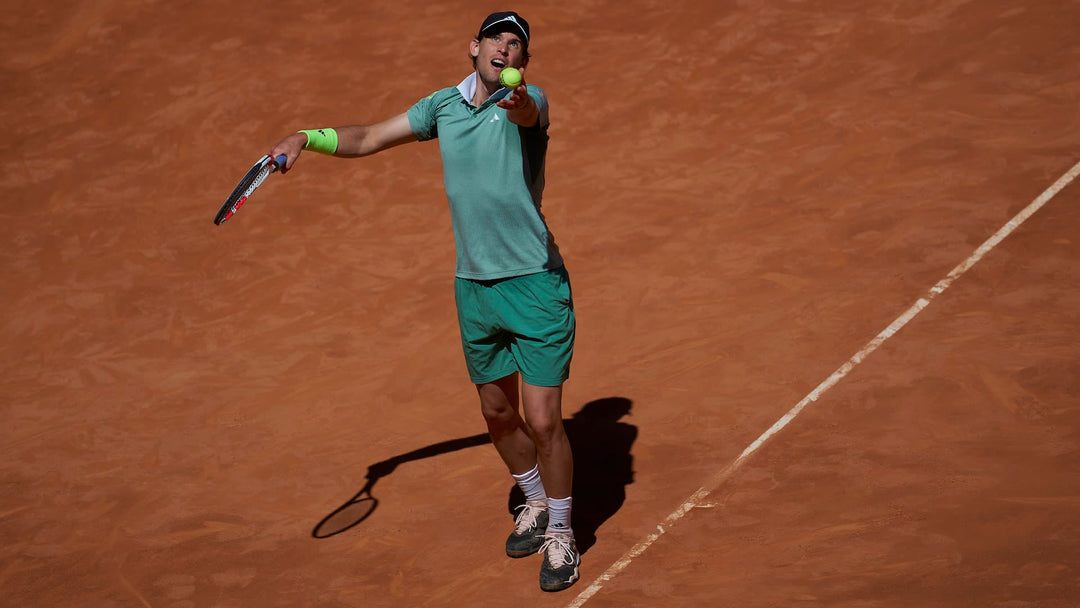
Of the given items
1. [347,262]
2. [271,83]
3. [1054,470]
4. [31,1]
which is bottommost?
[1054,470]

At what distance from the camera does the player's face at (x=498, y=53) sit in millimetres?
4676

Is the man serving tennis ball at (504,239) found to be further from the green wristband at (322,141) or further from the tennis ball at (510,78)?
the tennis ball at (510,78)

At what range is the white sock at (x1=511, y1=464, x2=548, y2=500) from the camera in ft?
17.8

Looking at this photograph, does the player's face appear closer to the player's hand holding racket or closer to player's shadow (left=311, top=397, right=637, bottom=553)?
the player's hand holding racket

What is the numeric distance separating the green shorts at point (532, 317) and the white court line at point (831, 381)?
3.11 feet

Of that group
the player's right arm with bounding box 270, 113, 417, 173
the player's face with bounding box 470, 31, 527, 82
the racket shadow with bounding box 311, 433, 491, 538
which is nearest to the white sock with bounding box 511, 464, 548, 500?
the racket shadow with bounding box 311, 433, 491, 538

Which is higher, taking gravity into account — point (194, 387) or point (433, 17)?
point (433, 17)

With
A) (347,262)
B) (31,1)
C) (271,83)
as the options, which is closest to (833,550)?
(347,262)

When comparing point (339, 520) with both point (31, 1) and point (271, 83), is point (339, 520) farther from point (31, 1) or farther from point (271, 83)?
point (31, 1)

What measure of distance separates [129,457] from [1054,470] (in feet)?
16.7

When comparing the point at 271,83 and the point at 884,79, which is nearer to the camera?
the point at 884,79

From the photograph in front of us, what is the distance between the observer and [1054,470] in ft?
17.6

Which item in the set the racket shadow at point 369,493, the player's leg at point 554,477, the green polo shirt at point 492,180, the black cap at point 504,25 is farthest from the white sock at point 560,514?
the black cap at point 504,25

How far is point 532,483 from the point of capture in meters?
5.45
